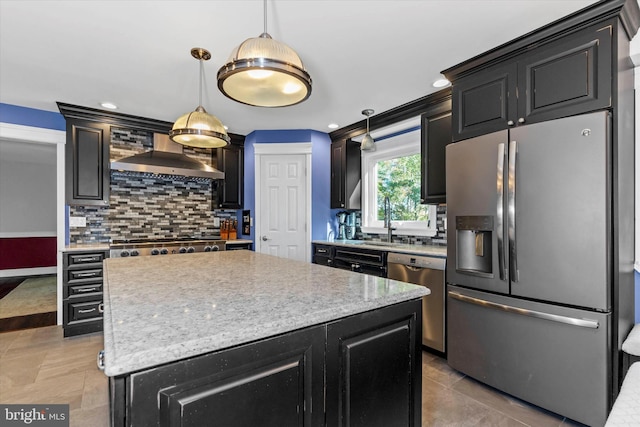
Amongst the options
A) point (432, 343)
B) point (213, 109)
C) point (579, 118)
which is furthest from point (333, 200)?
point (579, 118)

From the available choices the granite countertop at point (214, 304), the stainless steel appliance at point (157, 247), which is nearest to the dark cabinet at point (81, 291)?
the stainless steel appliance at point (157, 247)

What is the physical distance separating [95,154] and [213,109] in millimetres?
1480

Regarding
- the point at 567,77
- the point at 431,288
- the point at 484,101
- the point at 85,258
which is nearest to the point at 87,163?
the point at 85,258

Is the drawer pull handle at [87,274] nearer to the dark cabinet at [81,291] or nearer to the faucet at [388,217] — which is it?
the dark cabinet at [81,291]

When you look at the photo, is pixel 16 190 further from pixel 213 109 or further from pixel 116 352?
pixel 116 352

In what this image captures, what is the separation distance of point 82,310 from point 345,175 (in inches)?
133

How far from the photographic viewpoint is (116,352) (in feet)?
2.24

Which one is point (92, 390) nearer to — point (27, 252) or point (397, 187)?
point (397, 187)

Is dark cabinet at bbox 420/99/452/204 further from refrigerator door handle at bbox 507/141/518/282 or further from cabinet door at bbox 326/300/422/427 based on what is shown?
cabinet door at bbox 326/300/422/427

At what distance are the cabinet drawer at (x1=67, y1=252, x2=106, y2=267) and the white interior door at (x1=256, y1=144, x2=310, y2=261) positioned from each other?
1.80 metres

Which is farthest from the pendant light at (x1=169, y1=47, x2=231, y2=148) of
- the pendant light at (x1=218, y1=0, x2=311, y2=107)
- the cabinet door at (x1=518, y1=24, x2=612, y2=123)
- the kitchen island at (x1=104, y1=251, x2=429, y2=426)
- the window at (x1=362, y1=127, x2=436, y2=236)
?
the window at (x1=362, y1=127, x2=436, y2=236)

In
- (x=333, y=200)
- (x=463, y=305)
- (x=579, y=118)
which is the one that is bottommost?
(x=463, y=305)

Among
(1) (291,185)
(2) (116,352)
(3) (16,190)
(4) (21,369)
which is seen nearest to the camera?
(2) (116,352)

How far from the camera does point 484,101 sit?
91.2 inches
